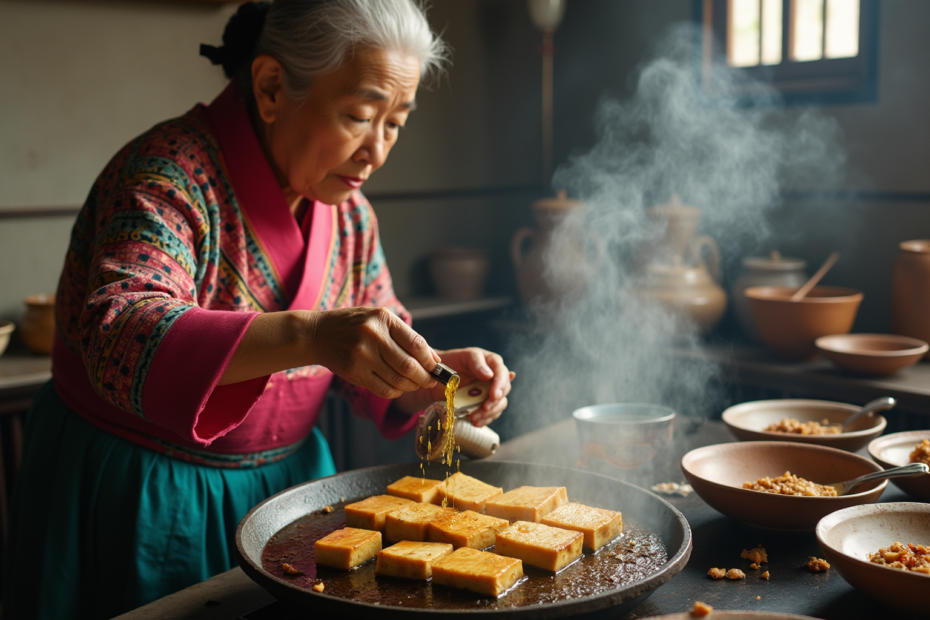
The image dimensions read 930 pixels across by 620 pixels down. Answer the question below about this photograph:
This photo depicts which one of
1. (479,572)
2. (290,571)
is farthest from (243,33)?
(479,572)

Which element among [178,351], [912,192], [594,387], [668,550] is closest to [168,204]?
[178,351]

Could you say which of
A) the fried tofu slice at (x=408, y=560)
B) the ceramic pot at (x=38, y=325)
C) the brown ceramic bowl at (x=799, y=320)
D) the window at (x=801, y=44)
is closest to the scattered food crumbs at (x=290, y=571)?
the fried tofu slice at (x=408, y=560)

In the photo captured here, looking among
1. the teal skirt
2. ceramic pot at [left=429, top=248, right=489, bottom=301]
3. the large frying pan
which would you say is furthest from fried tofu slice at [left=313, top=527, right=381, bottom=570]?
ceramic pot at [left=429, top=248, right=489, bottom=301]

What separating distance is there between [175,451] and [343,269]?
1.96 ft

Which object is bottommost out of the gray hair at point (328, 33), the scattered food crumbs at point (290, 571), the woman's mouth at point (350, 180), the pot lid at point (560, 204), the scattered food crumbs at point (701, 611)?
the scattered food crumbs at point (290, 571)

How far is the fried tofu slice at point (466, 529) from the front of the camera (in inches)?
52.9

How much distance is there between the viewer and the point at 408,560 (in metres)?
1.25

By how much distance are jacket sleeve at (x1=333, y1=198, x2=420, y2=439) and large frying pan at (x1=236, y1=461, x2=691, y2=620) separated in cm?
25

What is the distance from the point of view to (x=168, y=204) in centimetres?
154

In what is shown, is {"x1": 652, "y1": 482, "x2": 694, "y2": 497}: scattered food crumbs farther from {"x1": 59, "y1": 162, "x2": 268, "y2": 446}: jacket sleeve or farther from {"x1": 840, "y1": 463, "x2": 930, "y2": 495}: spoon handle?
{"x1": 59, "y1": 162, "x2": 268, "y2": 446}: jacket sleeve

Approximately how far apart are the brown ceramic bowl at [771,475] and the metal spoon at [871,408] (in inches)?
12.4

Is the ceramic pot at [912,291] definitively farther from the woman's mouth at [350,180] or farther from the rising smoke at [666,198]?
the woman's mouth at [350,180]

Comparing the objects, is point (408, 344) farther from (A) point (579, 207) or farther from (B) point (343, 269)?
(A) point (579, 207)

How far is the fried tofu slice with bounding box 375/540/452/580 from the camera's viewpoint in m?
1.24
